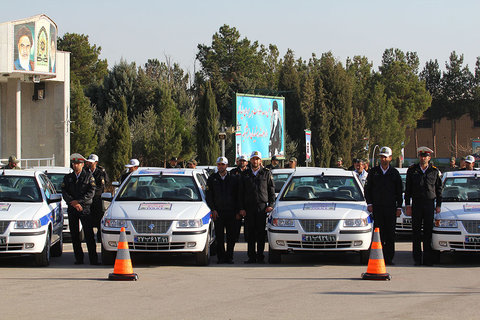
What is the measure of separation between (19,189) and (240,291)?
5.37m

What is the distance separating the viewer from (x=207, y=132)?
2044 inches

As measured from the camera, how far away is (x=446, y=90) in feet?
369

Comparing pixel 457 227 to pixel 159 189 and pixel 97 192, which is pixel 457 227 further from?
pixel 97 192

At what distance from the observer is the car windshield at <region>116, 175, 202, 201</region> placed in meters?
13.6

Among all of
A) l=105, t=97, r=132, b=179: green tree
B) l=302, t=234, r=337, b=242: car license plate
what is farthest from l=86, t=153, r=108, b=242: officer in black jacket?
l=105, t=97, r=132, b=179: green tree

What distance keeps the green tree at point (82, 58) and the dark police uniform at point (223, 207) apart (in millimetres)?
69842

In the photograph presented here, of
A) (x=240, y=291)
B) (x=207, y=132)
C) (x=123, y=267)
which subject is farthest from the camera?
(x=207, y=132)

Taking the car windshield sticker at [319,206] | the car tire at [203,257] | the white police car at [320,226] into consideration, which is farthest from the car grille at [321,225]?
the car tire at [203,257]

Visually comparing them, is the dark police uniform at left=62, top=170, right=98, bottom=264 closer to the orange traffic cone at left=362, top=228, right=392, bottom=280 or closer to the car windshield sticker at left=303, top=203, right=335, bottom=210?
the car windshield sticker at left=303, top=203, right=335, bottom=210

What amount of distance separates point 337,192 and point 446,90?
10279 centimetres

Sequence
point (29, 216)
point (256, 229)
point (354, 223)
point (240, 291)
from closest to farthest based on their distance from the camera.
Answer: point (240, 291), point (29, 216), point (354, 223), point (256, 229)

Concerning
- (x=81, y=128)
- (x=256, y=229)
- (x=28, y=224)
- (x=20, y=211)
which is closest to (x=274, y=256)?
(x=256, y=229)

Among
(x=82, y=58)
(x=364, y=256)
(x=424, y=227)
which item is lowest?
(x=364, y=256)

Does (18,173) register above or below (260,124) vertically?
below
